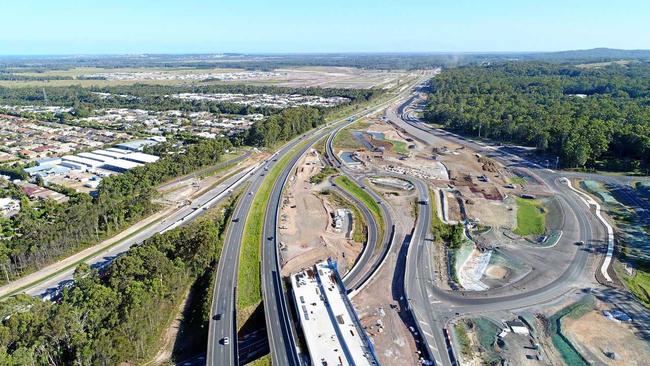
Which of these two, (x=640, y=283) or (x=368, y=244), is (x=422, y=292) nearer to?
(x=368, y=244)

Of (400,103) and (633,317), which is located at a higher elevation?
(400,103)

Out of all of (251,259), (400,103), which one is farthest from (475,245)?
(400,103)

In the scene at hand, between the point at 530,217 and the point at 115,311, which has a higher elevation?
the point at 115,311

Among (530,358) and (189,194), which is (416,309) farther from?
(189,194)

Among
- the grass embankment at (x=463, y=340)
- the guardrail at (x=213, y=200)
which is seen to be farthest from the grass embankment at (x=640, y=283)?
the guardrail at (x=213, y=200)

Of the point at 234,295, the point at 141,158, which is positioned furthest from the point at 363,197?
the point at 141,158

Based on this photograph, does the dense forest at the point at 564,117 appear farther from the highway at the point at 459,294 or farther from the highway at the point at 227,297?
the highway at the point at 227,297

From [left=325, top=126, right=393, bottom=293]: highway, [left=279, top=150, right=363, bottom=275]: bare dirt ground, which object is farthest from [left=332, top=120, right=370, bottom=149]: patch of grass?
[left=279, top=150, right=363, bottom=275]: bare dirt ground
